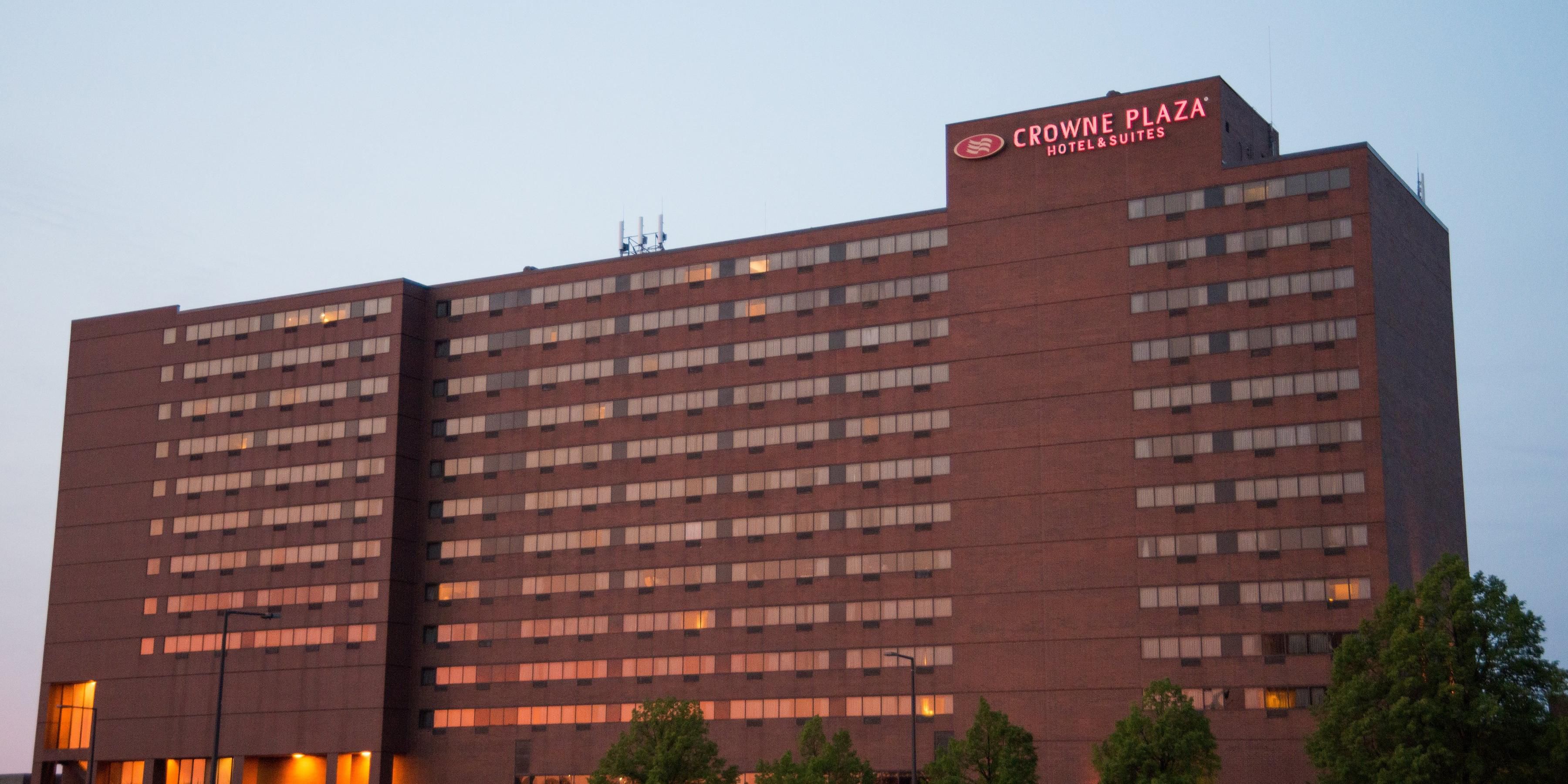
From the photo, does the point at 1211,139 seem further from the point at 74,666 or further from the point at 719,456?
the point at 74,666

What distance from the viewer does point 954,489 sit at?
110m

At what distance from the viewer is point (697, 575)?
119 metres

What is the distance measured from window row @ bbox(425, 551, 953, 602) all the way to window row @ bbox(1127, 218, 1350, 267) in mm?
22313

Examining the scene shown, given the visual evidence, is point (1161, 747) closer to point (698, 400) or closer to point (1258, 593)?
point (1258, 593)

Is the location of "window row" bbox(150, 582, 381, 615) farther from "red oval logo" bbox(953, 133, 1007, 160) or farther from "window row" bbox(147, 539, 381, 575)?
"red oval logo" bbox(953, 133, 1007, 160)

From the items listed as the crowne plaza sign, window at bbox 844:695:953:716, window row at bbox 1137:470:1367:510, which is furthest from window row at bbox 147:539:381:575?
window row at bbox 1137:470:1367:510

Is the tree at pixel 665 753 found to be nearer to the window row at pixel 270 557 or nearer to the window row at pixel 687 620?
the window row at pixel 687 620

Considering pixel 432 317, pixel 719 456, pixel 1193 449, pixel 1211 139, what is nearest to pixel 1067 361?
pixel 1193 449

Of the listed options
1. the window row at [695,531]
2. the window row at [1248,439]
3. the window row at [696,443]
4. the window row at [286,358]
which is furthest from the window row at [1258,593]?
the window row at [286,358]

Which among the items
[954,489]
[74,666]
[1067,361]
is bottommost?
[74,666]

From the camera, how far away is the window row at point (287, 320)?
132750mm

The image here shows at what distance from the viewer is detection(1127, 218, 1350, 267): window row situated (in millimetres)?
102188

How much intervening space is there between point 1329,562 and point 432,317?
69.4 meters

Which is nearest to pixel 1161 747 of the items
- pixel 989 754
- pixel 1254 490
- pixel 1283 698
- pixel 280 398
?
pixel 989 754
